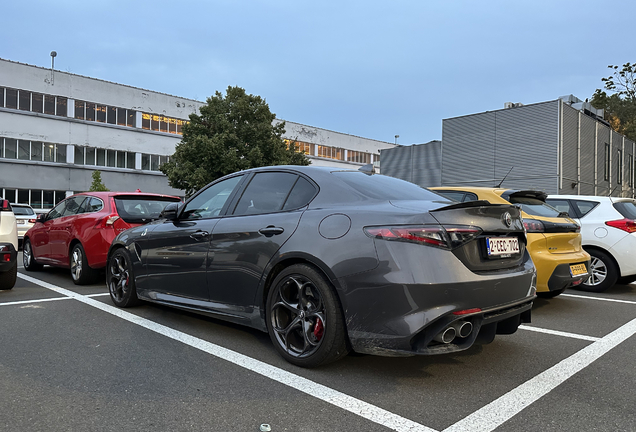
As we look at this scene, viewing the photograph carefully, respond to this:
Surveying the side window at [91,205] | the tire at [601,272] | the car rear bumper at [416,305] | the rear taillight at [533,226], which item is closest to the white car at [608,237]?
the tire at [601,272]

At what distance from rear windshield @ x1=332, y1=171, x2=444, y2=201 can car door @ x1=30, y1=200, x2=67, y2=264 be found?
6.13 metres

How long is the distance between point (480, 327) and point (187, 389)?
6.11 feet

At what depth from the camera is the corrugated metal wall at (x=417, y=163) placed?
34844 millimetres

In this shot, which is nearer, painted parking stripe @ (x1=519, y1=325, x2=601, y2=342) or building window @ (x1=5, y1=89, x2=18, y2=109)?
painted parking stripe @ (x1=519, y1=325, x2=601, y2=342)

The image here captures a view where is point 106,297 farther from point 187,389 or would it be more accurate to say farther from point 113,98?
point 113,98

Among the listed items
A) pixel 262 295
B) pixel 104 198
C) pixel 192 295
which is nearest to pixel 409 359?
pixel 262 295

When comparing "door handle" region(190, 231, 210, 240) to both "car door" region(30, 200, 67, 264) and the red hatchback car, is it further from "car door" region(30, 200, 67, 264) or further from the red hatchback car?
"car door" region(30, 200, 67, 264)

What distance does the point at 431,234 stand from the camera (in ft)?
9.91

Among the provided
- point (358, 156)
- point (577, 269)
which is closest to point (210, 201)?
point (577, 269)

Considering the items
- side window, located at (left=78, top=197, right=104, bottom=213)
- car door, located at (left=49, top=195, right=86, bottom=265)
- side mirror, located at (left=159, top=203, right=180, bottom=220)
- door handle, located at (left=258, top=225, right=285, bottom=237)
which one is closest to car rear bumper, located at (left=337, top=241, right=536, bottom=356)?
door handle, located at (left=258, top=225, right=285, bottom=237)

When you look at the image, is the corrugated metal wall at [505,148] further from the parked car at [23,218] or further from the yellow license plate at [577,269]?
the parked car at [23,218]

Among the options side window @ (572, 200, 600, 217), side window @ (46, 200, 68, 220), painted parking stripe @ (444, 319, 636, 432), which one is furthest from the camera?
side window @ (46, 200, 68, 220)

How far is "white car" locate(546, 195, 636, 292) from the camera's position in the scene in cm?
704

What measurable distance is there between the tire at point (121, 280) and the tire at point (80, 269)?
1569 millimetres
